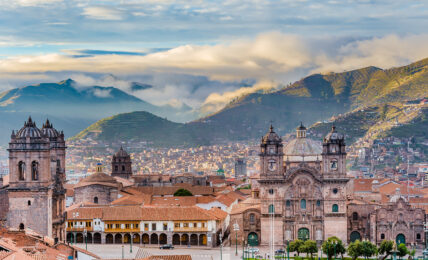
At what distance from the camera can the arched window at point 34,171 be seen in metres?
61.8

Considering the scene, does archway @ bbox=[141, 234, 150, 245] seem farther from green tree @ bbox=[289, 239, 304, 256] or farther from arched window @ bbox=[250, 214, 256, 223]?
green tree @ bbox=[289, 239, 304, 256]

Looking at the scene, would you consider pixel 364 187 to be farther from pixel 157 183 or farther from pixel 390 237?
pixel 157 183

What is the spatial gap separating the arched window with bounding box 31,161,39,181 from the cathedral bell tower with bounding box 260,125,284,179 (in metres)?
25.3

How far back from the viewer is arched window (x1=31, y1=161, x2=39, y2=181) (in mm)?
61787

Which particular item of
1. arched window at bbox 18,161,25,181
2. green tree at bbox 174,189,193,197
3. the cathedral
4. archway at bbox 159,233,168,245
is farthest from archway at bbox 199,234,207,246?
green tree at bbox 174,189,193,197

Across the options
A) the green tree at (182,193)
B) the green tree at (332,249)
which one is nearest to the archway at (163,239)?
the green tree at (332,249)

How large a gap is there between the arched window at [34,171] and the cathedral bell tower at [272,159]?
995 inches

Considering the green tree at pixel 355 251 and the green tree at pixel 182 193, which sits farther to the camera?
the green tree at pixel 182 193

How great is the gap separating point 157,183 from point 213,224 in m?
68.6

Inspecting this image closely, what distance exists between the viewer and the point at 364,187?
112 metres

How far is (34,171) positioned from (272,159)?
26208mm

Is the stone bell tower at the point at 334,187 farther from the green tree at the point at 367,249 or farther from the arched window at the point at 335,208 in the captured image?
the green tree at the point at 367,249

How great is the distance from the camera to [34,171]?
204 ft

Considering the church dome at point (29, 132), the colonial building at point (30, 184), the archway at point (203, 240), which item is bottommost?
the archway at point (203, 240)
